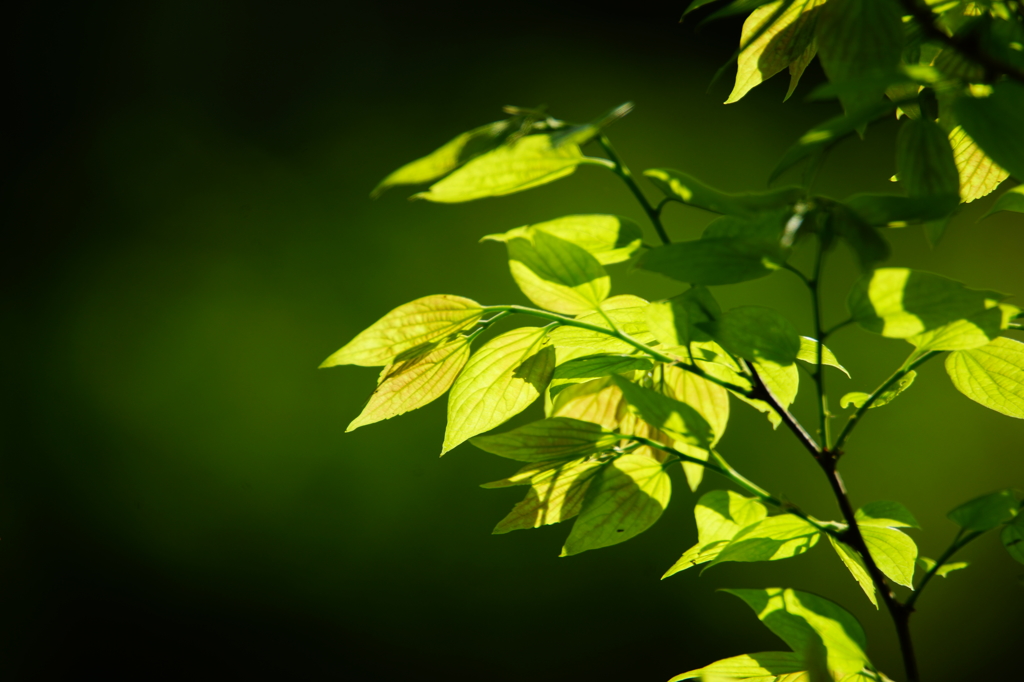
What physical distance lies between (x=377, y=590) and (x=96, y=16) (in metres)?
1.87

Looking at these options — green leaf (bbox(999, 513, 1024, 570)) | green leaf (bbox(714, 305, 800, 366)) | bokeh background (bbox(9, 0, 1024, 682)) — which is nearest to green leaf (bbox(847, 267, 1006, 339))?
green leaf (bbox(714, 305, 800, 366))

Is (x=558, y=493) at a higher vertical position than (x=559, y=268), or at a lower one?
lower

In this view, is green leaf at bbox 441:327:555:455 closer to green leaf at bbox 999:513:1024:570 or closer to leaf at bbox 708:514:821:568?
leaf at bbox 708:514:821:568

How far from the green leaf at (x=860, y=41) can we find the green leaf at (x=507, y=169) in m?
0.13

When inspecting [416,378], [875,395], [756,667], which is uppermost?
[416,378]

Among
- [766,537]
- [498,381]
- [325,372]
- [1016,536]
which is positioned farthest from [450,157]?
[325,372]

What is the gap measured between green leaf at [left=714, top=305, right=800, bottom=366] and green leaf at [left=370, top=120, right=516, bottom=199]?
5.0 inches

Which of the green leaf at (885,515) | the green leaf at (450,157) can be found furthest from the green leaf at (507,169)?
the green leaf at (885,515)

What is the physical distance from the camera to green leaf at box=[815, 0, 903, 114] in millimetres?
287

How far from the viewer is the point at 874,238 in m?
0.24

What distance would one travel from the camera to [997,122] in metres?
0.25

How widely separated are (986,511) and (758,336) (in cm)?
15

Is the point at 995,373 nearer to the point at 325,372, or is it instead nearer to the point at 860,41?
the point at 860,41

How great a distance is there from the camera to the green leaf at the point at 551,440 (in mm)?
327
